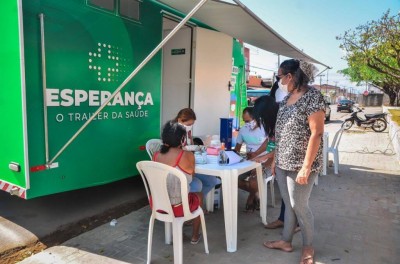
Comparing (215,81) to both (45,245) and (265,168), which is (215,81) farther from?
(45,245)

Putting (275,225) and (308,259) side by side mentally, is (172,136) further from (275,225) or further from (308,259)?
(275,225)

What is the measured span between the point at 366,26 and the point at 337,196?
344 inches

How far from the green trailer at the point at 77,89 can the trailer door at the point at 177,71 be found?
330 millimetres

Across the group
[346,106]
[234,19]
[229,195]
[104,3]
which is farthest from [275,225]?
[346,106]

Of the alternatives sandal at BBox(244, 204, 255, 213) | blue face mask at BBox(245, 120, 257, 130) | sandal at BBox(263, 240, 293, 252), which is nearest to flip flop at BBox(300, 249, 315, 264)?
sandal at BBox(263, 240, 293, 252)

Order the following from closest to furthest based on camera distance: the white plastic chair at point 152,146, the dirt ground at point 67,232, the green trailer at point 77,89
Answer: the green trailer at point 77,89 < the dirt ground at point 67,232 < the white plastic chair at point 152,146

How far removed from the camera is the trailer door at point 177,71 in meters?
5.06

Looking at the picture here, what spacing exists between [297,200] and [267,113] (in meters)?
1.05

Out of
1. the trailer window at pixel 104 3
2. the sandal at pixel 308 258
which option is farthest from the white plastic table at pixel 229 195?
the trailer window at pixel 104 3

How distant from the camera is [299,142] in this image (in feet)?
8.43

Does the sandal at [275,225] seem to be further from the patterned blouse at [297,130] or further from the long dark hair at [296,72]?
the long dark hair at [296,72]

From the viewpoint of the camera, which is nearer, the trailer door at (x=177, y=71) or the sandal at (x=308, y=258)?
the sandal at (x=308, y=258)

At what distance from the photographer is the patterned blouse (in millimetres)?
2514

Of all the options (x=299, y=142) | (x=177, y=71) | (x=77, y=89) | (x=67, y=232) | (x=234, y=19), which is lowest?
(x=67, y=232)
